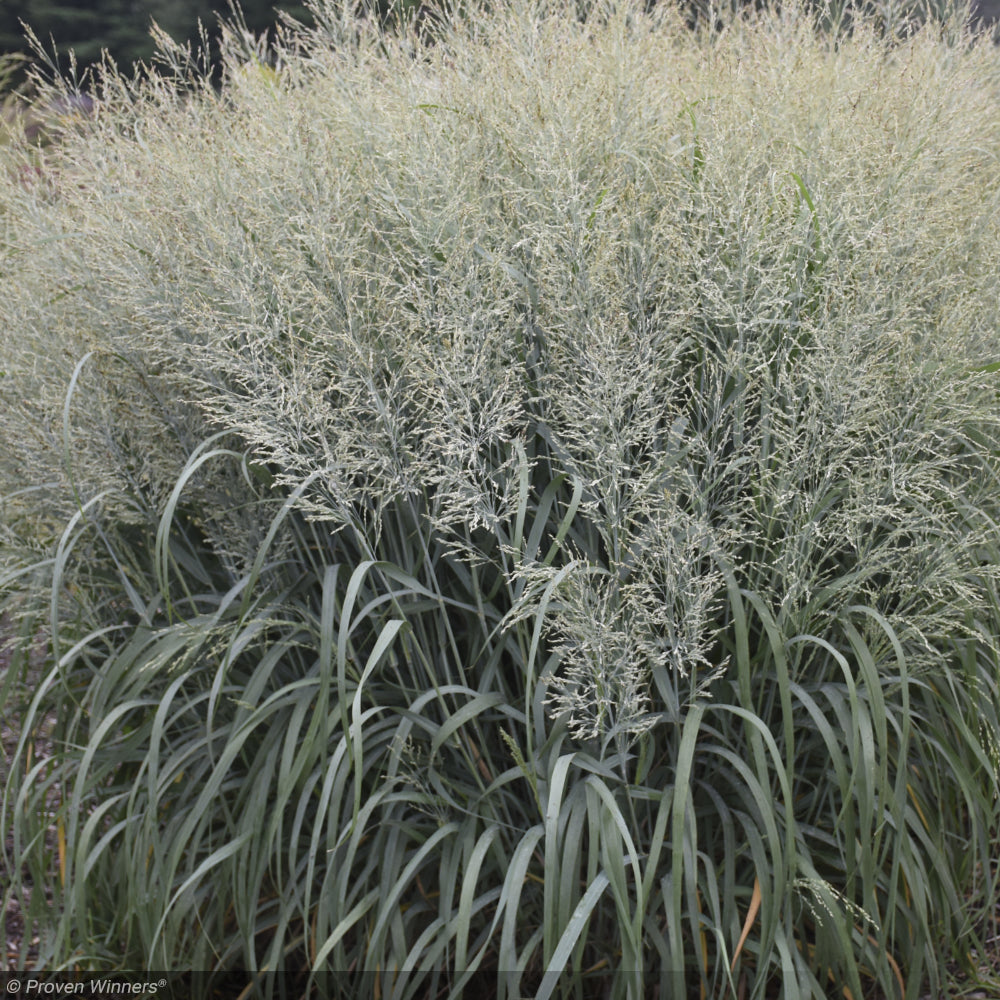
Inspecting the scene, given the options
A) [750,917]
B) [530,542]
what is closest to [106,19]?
[530,542]

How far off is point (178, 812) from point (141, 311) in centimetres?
112

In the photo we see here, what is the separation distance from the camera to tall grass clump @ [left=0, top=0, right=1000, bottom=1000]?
188cm

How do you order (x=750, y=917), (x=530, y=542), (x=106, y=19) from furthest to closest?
(x=106, y=19), (x=530, y=542), (x=750, y=917)

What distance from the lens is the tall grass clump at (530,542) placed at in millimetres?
→ 1885

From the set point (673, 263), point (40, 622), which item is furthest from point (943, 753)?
point (40, 622)

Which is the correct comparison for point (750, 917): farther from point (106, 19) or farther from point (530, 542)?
point (106, 19)

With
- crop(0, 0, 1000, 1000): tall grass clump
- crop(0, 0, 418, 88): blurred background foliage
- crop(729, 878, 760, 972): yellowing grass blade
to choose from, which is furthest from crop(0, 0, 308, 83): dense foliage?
crop(729, 878, 760, 972): yellowing grass blade

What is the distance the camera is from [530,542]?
2.07 meters

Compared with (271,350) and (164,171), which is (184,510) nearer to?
(271,350)

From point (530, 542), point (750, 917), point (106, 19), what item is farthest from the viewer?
point (106, 19)

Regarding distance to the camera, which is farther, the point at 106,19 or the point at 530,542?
the point at 106,19

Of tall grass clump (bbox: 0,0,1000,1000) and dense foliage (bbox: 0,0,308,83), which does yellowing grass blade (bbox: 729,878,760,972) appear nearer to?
tall grass clump (bbox: 0,0,1000,1000)

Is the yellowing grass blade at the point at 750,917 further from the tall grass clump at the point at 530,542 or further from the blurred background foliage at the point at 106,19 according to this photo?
the blurred background foliage at the point at 106,19

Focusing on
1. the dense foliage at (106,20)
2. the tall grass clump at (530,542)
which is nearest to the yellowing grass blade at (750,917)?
the tall grass clump at (530,542)
